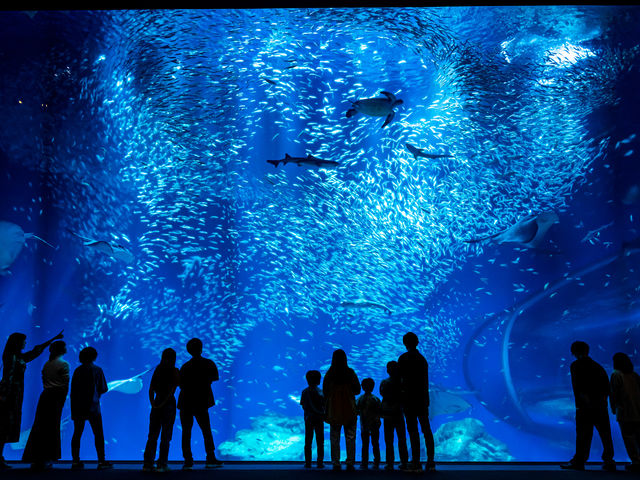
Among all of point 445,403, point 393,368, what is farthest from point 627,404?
point 445,403

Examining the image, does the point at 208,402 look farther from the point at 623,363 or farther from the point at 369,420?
the point at 623,363

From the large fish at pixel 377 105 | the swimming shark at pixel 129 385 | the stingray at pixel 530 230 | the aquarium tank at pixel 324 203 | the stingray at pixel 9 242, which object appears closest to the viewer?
the large fish at pixel 377 105

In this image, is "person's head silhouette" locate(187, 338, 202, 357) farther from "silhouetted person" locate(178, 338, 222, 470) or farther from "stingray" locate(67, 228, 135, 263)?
"stingray" locate(67, 228, 135, 263)

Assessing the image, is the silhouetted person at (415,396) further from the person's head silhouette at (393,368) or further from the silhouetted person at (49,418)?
the silhouetted person at (49,418)

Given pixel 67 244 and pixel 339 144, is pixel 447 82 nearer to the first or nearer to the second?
pixel 339 144

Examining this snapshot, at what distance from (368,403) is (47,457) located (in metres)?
3.44

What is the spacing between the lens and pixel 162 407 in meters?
4.58

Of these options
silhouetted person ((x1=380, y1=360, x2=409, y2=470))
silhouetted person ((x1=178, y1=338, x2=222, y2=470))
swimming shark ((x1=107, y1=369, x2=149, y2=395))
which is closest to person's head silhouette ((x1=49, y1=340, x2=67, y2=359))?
silhouetted person ((x1=178, y1=338, x2=222, y2=470))

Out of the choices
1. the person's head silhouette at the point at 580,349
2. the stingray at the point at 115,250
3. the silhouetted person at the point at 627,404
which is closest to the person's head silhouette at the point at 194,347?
the person's head silhouette at the point at 580,349

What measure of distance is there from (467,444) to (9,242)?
44.9 ft

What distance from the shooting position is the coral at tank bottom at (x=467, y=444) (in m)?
12.9

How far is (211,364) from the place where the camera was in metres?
4.88

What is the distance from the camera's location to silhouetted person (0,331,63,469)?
15.7ft

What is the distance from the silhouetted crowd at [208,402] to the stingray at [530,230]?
751 cm
